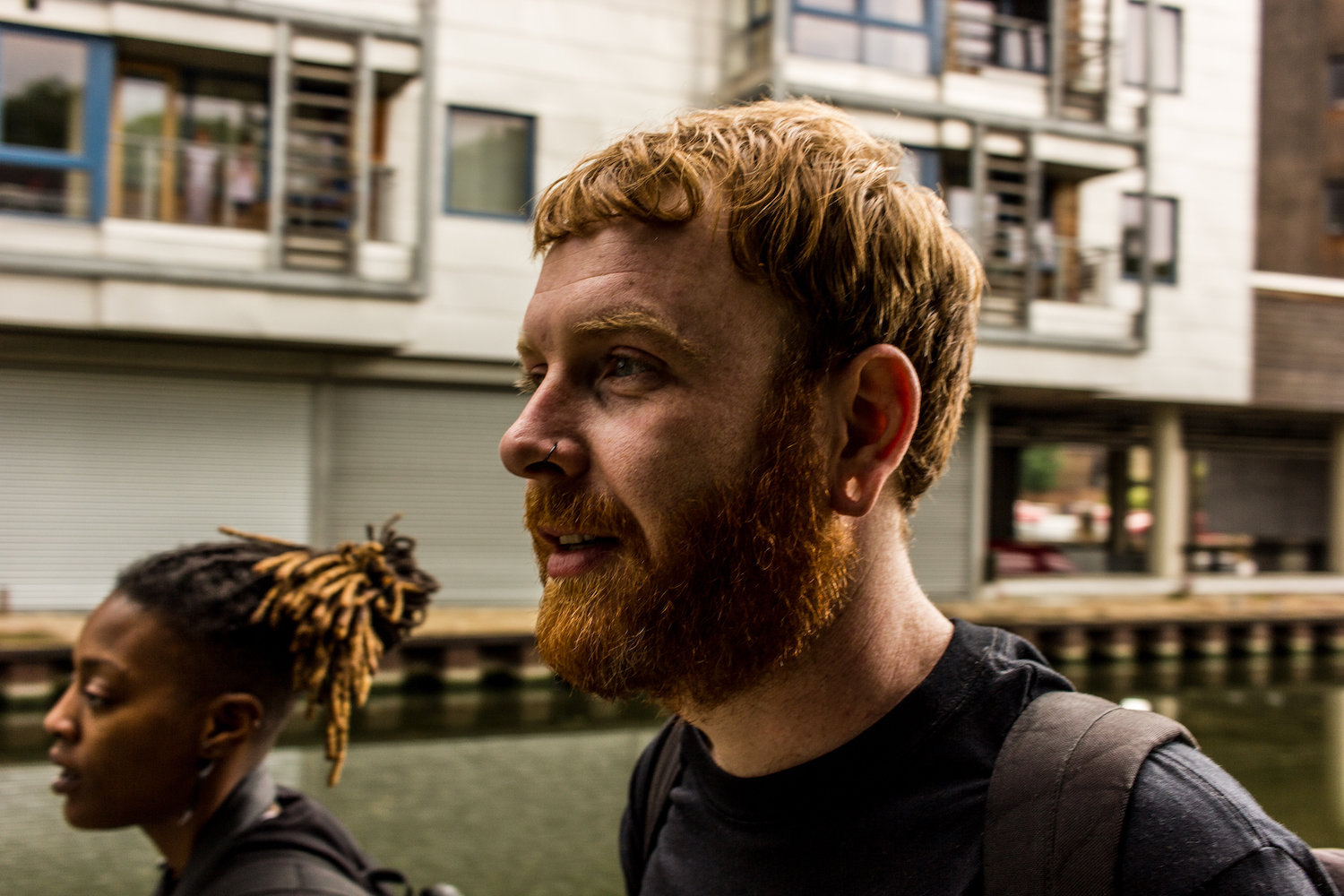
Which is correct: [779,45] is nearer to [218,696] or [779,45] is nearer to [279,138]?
[279,138]

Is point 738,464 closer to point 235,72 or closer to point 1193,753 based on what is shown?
point 1193,753

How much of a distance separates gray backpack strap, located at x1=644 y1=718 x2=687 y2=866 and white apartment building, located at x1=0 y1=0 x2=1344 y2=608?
10.1 m

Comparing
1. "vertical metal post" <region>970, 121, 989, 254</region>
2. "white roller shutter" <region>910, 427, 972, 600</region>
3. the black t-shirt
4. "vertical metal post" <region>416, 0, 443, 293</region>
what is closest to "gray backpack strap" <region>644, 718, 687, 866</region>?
the black t-shirt

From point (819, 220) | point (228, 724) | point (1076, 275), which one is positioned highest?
point (1076, 275)

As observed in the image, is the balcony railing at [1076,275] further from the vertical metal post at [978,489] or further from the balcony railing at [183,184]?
the balcony railing at [183,184]

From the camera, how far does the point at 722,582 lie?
129 cm

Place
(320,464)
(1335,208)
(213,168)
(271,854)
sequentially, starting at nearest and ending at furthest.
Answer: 1. (271,854)
2. (213,168)
3. (320,464)
4. (1335,208)

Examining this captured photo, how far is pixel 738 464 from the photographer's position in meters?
1.29

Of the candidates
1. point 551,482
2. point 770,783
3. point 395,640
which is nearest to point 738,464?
point 551,482

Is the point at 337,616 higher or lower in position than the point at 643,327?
lower

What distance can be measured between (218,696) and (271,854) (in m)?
0.35

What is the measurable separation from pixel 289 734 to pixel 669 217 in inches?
374

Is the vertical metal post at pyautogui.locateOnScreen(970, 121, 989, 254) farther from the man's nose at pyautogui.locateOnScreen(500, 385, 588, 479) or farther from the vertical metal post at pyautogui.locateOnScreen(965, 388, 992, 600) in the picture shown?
the man's nose at pyautogui.locateOnScreen(500, 385, 588, 479)

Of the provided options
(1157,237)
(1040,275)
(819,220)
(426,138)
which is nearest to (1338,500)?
(1157,237)
